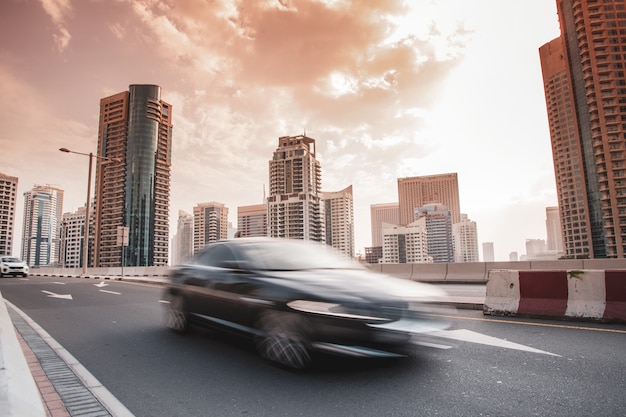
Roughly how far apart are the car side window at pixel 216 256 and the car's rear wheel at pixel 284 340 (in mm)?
1333

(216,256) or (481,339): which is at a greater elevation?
(216,256)

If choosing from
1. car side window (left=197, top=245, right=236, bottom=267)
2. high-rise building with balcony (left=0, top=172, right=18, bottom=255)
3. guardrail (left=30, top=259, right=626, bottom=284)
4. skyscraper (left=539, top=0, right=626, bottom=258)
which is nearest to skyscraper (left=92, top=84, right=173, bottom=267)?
high-rise building with balcony (left=0, top=172, right=18, bottom=255)

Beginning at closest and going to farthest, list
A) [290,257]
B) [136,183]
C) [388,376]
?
[388,376], [290,257], [136,183]

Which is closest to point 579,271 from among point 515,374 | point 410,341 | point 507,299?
point 507,299

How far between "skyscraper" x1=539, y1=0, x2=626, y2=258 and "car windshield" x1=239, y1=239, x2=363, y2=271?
375 feet

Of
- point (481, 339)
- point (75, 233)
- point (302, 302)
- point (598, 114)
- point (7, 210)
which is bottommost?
point (481, 339)

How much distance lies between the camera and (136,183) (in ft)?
514

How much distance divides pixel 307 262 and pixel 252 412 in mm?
2233

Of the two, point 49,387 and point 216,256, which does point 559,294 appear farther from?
point 49,387

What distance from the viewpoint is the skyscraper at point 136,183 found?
516 feet

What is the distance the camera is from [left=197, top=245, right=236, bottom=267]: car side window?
5378 mm

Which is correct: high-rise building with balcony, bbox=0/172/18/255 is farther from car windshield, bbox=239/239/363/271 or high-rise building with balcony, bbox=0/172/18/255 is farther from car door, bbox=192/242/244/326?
car windshield, bbox=239/239/363/271

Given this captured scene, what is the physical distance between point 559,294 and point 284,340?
553 centimetres

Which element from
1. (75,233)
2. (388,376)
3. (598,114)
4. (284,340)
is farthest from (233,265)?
(75,233)
